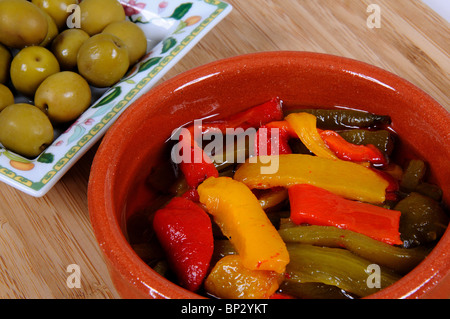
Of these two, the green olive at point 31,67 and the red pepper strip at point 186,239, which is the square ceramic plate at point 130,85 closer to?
the green olive at point 31,67

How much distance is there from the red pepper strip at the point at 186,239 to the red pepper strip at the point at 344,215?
156mm

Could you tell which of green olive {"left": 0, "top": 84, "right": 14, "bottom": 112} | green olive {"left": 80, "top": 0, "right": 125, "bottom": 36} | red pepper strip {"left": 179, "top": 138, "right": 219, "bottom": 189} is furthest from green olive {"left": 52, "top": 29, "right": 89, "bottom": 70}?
red pepper strip {"left": 179, "top": 138, "right": 219, "bottom": 189}

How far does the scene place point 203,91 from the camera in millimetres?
1102

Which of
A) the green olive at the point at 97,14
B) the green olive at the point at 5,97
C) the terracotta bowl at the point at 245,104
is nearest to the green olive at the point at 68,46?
the green olive at the point at 97,14

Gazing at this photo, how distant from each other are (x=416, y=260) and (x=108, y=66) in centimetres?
87

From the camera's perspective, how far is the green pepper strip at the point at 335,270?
Result: 33.3 inches

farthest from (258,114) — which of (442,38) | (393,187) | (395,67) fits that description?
(442,38)

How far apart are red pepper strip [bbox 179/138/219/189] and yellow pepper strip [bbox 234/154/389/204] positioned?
6 cm

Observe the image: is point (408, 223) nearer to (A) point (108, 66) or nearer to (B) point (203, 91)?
(B) point (203, 91)

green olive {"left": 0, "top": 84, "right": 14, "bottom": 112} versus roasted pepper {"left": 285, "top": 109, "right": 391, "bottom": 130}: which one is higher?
roasted pepper {"left": 285, "top": 109, "right": 391, "bottom": 130}

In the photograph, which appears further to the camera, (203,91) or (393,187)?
(203,91)

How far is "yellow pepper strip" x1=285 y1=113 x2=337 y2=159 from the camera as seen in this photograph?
102cm

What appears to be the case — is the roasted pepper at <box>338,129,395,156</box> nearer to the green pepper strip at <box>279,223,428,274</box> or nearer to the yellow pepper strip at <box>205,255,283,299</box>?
the green pepper strip at <box>279,223,428,274</box>

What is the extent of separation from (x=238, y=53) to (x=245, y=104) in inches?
16.0
